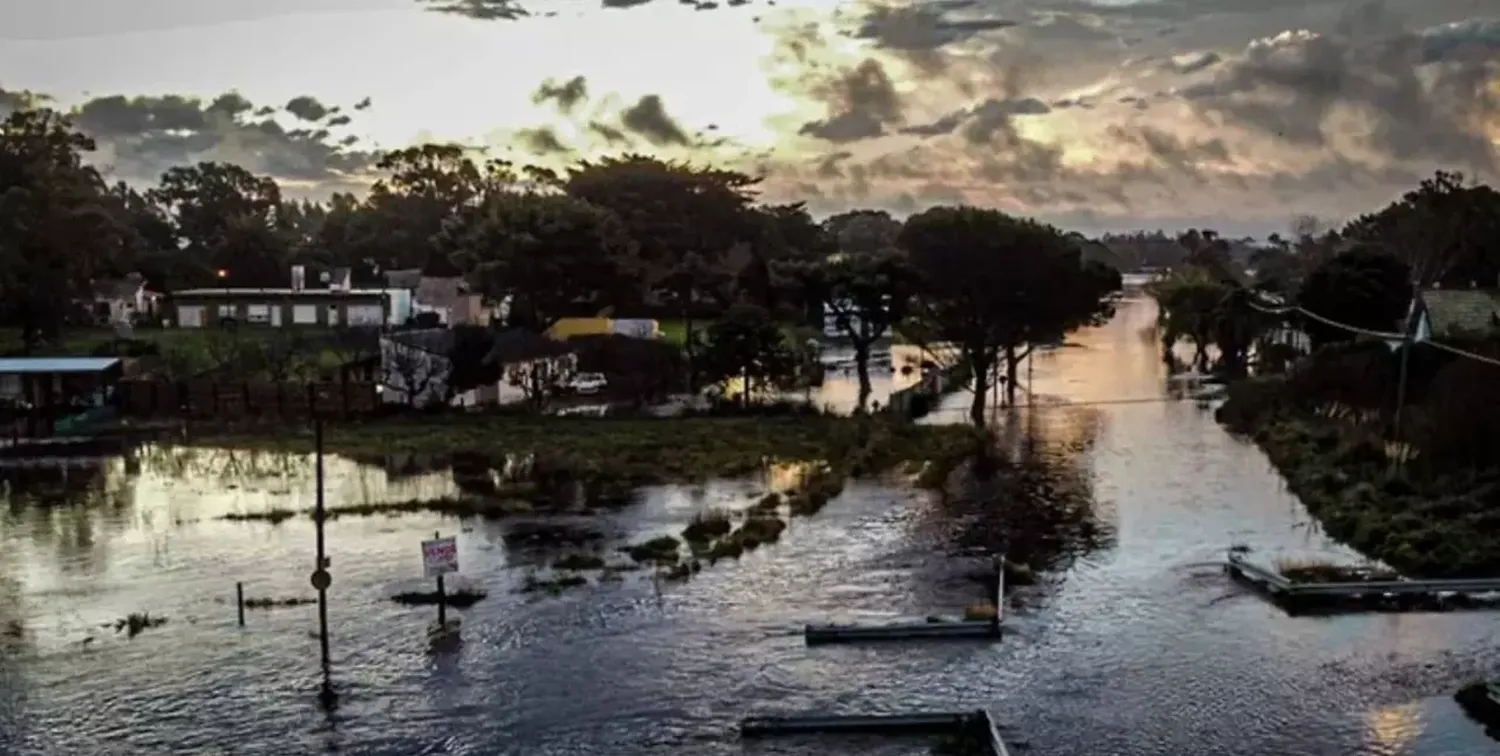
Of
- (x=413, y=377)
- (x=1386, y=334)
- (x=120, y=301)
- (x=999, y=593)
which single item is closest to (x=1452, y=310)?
(x=1386, y=334)

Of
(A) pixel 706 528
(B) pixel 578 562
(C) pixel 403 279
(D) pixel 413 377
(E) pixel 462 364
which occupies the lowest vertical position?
(B) pixel 578 562

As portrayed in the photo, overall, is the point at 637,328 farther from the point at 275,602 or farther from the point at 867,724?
the point at 867,724

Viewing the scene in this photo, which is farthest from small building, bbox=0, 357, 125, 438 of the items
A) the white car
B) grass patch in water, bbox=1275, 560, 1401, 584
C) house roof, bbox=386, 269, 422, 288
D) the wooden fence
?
grass patch in water, bbox=1275, 560, 1401, 584

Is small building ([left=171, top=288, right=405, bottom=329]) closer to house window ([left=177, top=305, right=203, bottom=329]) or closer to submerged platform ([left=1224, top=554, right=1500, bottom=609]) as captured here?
house window ([left=177, top=305, right=203, bottom=329])

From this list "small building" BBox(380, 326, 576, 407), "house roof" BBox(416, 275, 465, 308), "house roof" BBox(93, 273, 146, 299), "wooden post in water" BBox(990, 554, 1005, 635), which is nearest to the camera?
"wooden post in water" BBox(990, 554, 1005, 635)

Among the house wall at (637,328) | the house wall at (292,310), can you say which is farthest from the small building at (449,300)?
the house wall at (637,328)

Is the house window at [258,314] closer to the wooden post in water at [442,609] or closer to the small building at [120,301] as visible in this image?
the small building at [120,301]
